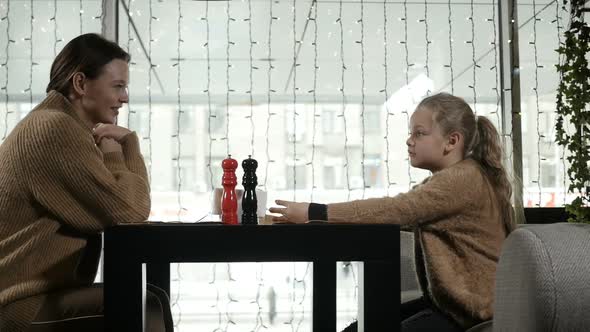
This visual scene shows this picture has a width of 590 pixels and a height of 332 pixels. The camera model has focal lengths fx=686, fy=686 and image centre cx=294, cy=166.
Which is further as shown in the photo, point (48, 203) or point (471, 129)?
point (471, 129)

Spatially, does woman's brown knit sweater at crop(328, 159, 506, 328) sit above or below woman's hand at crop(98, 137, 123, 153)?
below

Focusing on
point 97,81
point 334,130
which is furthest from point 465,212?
point 334,130

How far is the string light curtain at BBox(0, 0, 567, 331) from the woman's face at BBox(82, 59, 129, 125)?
1.79m

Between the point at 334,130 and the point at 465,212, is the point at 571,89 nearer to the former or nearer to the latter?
the point at 465,212

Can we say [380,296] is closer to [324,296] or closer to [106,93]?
[324,296]

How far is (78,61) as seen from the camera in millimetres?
1736

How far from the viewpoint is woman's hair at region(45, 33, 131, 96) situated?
173 centimetres

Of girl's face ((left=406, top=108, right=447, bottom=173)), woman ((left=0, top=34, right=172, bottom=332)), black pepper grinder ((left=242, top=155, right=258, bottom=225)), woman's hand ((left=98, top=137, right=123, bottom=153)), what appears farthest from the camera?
girl's face ((left=406, top=108, right=447, bottom=173))

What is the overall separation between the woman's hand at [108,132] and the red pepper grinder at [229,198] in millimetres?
311

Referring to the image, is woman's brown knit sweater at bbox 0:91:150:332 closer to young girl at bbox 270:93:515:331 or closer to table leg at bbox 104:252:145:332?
table leg at bbox 104:252:145:332

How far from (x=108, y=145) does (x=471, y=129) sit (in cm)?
95

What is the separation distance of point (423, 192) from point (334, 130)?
7.74 feet

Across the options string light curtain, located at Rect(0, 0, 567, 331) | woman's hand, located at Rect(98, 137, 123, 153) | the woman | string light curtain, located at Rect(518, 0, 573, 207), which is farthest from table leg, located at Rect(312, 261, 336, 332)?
string light curtain, located at Rect(518, 0, 573, 207)

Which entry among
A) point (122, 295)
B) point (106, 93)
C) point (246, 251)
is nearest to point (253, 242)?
point (246, 251)
